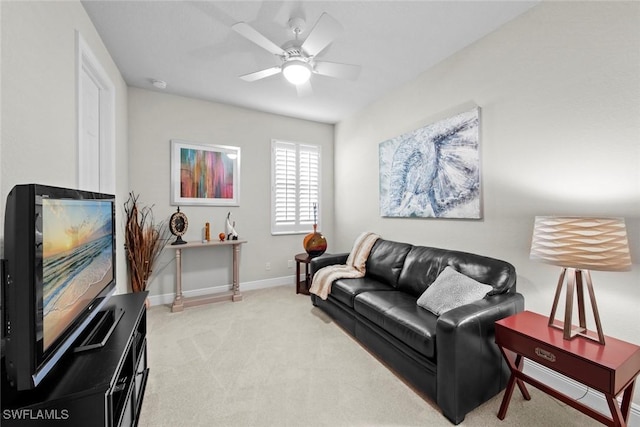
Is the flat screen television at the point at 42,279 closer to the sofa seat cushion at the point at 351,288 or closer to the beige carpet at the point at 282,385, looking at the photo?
the beige carpet at the point at 282,385

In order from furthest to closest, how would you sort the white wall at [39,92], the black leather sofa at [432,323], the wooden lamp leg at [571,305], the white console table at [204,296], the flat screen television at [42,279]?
the white console table at [204,296], the black leather sofa at [432,323], the wooden lamp leg at [571,305], the white wall at [39,92], the flat screen television at [42,279]

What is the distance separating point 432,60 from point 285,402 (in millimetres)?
3266

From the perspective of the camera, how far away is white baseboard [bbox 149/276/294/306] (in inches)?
138

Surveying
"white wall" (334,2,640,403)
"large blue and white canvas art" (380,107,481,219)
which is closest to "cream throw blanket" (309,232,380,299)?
"large blue and white canvas art" (380,107,481,219)

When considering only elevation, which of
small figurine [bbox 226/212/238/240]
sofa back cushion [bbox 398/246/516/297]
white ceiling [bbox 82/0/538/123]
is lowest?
sofa back cushion [bbox 398/246/516/297]

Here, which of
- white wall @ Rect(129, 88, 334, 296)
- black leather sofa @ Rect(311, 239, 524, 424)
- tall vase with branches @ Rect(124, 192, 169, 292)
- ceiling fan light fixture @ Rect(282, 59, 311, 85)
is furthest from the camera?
Result: white wall @ Rect(129, 88, 334, 296)

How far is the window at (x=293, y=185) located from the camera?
427 cm

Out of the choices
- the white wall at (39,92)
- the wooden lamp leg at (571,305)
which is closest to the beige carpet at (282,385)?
the wooden lamp leg at (571,305)

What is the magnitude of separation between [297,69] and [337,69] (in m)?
0.35

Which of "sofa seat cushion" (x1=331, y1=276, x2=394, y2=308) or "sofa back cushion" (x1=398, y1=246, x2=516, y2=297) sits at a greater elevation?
"sofa back cushion" (x1=398, y1=246, x2=516, y2=297)

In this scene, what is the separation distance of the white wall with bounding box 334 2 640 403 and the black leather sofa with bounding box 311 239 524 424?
0.32 m

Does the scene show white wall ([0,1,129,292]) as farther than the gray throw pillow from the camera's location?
No

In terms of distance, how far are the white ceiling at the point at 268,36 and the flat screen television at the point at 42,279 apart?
1.65 m

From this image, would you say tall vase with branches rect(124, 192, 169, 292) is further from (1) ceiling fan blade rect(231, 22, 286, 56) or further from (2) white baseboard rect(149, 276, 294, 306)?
(1) ceiling fan blade rect(231, 22, 286, 56)
